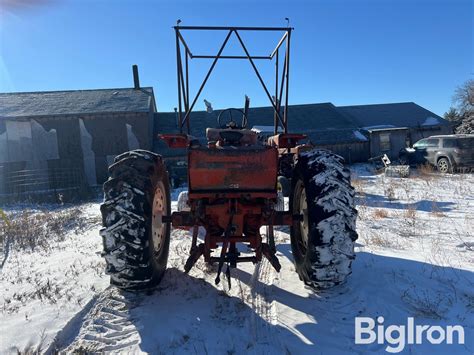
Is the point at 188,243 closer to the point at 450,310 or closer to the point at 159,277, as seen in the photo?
the point at 159,277

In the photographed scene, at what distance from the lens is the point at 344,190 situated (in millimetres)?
3551

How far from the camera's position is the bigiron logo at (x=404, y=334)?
9.55 ft

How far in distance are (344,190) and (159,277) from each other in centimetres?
225

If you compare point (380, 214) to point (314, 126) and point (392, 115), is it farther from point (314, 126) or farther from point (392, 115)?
A: point (392, 115)

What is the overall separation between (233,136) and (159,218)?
136 centimetres

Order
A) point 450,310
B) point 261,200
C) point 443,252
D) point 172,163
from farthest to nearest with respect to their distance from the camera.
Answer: point 172,163, point 443,252, point 261,200, point 450,310

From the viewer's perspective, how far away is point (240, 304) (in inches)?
144

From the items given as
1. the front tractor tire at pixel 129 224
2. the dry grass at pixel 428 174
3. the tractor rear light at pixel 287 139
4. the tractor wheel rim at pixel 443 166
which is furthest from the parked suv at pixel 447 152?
the front tractor tire at pixel 129 224

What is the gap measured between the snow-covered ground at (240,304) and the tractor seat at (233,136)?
1.68m

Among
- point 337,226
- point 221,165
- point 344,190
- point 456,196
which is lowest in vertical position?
point 456,196

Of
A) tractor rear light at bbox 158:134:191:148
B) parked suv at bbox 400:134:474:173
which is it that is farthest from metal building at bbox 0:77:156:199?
tractor rear light at bbox 158:134:191:148

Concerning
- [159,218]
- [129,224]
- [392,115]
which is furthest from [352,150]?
[129,224]

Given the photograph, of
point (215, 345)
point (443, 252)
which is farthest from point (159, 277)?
point (443, 252)

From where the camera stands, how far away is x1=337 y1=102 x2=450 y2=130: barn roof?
28.0m
